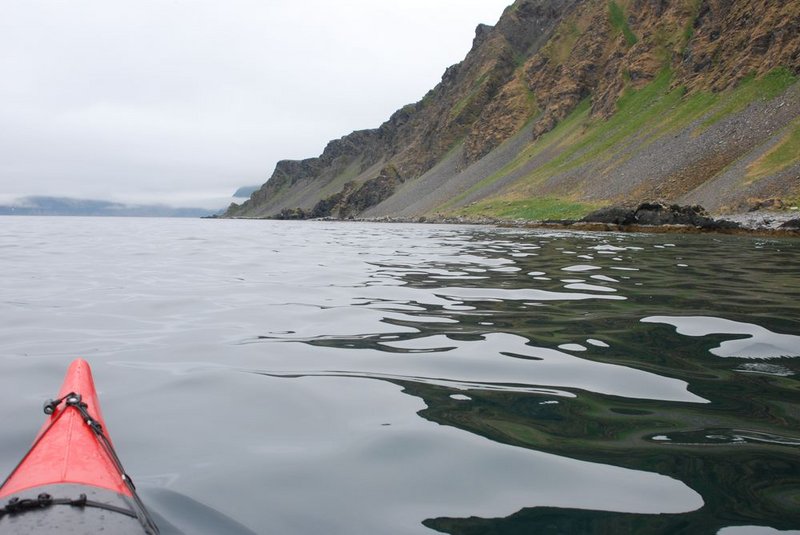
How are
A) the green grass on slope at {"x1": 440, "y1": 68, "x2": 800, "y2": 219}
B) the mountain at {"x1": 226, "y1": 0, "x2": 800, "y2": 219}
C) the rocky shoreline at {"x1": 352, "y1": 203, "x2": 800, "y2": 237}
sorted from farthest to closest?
the green grass on slope at {"x1": 440, "y1": 68, "x2": 800, "y2": 219}, the mountain at {"x1": 226, "y1": 0, "x2": 800, "y2": 219}, the rocky shoreline at {"x1": 352, "y1": 203, "x2": 800, "y2": 237}

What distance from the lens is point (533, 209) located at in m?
74.2

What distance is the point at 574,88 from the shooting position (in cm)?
11925

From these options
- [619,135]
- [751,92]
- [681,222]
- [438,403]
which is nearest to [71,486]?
[438,403]

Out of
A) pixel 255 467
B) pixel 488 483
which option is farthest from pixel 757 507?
pixel 255 467

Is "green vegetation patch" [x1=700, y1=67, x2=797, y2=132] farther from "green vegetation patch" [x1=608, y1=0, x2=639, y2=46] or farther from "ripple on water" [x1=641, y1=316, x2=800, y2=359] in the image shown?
"ripple on water" [x1=641, y1=316, x2=800, y2=359]

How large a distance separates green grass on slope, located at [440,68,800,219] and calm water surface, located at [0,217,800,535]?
163 feet

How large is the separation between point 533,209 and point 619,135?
2518 cm

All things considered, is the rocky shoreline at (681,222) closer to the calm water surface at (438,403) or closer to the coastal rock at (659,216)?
the coastal rock at (659,216)

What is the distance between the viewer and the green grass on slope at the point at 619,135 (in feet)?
213

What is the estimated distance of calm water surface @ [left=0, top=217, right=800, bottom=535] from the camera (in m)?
3.64

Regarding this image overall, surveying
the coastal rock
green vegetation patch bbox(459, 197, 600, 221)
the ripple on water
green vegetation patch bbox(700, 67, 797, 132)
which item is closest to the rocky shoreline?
the coastal rock

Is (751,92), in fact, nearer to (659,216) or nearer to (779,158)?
(779,158)

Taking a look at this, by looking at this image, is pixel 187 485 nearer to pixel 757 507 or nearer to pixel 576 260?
pixel 757 507

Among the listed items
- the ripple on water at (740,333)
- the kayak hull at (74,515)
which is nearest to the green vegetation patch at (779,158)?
the ripple on water at (740,333)
